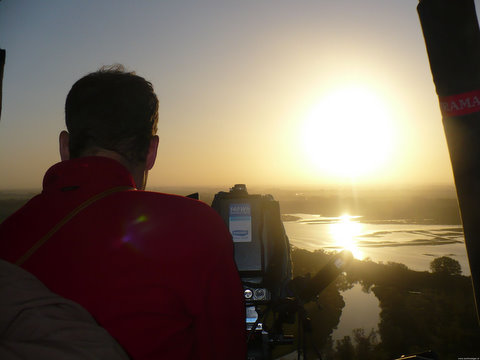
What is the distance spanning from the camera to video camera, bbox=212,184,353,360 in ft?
6.48

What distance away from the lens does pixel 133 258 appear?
3.12 feet

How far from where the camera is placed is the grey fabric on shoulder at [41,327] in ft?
2.33

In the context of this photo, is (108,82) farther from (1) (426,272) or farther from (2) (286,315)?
(1) (426,272)

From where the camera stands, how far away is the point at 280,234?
90.0 inches

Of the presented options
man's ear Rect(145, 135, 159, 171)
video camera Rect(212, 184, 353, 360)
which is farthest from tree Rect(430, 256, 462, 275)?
man's ear Rect(145, 135, 159, 171)

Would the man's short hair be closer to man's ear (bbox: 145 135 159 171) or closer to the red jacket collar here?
man's ear (bbox: 145 135 159 171)

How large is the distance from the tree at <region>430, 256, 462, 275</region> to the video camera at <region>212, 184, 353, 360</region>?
78.3 meters

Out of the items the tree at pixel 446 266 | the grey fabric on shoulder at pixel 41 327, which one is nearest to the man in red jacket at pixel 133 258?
the grey fabric on shoulder at pixel 41 327

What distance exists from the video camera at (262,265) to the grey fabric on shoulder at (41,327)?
1.29 m

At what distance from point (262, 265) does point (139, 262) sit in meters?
1.47

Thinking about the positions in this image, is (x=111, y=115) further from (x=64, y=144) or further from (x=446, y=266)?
(x=446, y=266)

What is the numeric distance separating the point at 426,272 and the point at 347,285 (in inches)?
693

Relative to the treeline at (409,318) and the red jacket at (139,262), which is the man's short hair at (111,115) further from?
the treeline at (409,318)

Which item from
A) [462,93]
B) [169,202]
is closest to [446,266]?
[462,93]
